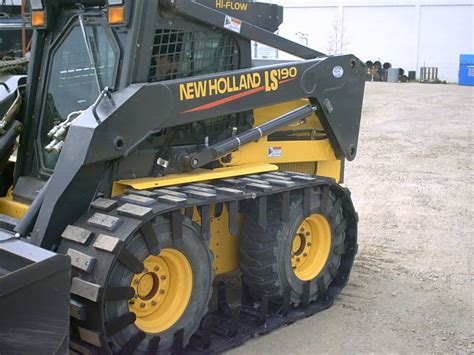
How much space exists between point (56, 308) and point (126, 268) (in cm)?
60

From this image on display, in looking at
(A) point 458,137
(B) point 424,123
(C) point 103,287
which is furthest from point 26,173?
(B) point 424,123

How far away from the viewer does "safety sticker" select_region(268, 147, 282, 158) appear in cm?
494

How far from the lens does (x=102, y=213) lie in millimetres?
3578

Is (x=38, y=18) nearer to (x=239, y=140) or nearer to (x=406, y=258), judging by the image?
(x=239, y=140)

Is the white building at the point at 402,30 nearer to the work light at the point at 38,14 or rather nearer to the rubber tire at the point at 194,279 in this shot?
the work light at the point at 38,14

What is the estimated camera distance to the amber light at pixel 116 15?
12.8ft

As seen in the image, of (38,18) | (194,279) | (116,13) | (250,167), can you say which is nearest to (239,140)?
(250,167)

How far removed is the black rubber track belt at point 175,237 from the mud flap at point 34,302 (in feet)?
1.11

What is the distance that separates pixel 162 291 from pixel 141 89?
1.15 meters

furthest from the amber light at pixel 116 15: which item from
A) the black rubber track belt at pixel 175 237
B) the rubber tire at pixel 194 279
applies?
the rubber tire at pixel 194 279

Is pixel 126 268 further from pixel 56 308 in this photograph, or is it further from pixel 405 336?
pixel 405 336

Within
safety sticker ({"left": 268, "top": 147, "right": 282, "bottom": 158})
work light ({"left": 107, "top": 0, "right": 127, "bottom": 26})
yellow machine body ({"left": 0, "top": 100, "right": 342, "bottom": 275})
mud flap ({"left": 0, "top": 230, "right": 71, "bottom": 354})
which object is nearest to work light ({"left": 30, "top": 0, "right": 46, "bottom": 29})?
work light ({"left": 107, "top": 0, "right": 127, "bottom": 26})

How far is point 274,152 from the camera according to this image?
498 cm

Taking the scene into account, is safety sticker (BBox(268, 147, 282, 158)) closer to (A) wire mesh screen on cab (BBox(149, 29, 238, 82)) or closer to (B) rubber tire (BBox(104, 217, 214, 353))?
(A) wire mesh screen on cab (BBox(149, 29, 238, 82))
